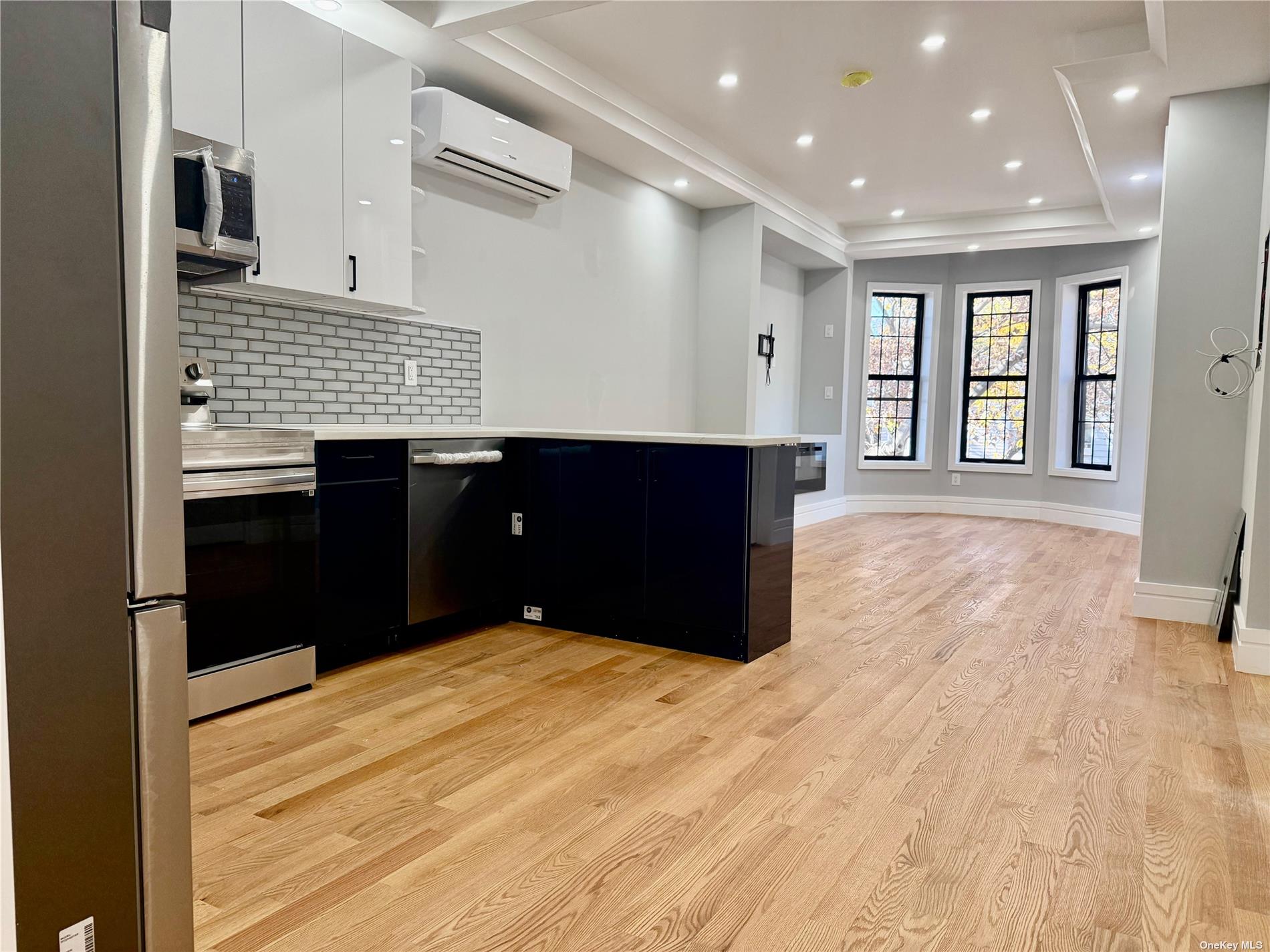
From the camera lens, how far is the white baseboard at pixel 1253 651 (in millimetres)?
3215

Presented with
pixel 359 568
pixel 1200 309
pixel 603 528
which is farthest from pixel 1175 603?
pixel 359 568

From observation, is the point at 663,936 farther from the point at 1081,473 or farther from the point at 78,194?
the point at 1081,473

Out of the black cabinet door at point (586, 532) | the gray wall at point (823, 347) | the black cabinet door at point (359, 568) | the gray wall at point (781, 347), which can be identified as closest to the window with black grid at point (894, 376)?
the gray wall at point (823, 347)

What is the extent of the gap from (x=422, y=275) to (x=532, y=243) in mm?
910

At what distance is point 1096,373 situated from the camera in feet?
25.6

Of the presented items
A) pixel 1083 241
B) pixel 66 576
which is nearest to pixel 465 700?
pixel 66 576

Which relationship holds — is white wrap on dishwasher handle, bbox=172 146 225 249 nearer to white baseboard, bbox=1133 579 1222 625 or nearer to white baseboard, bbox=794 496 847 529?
→ white baseboard, bbox=1133 579 1222 625

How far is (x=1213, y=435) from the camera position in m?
3.89

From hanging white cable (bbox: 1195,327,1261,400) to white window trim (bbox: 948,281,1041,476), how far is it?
4509 mm

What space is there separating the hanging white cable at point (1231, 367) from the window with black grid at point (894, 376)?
193 inches

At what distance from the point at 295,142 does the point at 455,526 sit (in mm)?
1528

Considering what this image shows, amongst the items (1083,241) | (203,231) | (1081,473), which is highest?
(1083,241)

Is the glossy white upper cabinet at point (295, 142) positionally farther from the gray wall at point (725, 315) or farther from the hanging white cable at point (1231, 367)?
the hanging white cable at point (1231, 367)

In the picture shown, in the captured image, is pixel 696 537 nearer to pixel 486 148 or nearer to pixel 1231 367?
pixel 486 148
